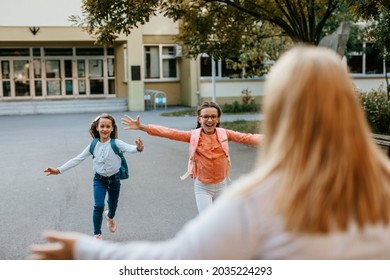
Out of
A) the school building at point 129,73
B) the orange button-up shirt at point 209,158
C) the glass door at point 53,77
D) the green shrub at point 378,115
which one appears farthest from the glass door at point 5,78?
the orange button-up shirt at point 209,158

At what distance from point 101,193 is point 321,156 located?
200 inches

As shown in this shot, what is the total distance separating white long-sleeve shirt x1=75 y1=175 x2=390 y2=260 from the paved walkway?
472cm

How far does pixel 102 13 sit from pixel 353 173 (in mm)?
12567

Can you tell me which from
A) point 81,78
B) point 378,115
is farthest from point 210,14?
point 81,78

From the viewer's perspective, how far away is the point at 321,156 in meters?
1.58

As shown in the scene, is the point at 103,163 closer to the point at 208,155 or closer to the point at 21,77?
the point at 208,155

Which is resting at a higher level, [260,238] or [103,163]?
[260,238]

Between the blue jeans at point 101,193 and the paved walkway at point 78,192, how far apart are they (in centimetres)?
36

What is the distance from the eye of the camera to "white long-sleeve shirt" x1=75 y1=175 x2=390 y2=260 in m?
1.55

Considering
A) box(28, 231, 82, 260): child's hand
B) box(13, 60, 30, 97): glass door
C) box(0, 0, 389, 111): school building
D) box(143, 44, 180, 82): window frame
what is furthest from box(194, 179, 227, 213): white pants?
box(13, 60, 30, 97): glass door

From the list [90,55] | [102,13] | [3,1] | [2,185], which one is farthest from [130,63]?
[2,185]

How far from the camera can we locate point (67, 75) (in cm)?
3312

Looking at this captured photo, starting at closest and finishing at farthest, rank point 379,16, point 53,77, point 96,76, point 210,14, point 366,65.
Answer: point 379,16, point 210,14, point 53,77, point 366,65, point 96,76

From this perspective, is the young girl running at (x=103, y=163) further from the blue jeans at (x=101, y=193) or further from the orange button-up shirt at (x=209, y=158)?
the orange button-up shirt at (x=209, y=158)
